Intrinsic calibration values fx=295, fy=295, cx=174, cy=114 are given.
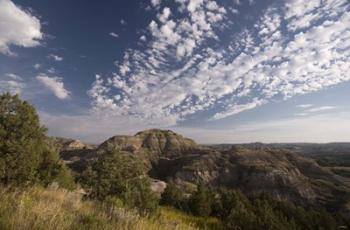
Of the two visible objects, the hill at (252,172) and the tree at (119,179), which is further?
the hill at (252,172)

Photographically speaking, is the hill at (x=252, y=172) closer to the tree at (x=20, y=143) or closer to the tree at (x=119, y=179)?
the tree at (x=119, y=179)

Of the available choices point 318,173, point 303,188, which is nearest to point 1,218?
point 303,188

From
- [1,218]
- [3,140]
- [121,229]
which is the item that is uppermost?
[3,140]

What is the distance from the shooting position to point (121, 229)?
4.79 m

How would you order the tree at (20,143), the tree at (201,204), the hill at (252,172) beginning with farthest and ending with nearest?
1. the hill at (252,172)
2. the tree at (201,204)
3. the tree at (20,143)

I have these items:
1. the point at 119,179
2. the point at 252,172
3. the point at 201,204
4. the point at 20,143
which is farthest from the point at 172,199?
the point at 252,172

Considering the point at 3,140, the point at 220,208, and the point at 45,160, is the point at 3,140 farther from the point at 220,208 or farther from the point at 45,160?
the point at 220,208

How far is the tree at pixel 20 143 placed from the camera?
11617mm

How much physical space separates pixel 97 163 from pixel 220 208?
816 centimetres

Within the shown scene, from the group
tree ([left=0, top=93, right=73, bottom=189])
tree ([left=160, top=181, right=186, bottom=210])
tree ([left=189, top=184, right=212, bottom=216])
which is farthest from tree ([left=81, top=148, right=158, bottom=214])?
tree ([left=160, top=181, right=186, bottom=210])

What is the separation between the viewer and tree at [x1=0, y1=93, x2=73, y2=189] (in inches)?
457

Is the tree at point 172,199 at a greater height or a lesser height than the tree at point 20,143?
lesser

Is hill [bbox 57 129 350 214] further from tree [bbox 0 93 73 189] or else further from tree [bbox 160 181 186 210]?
tree [bbox 0 93 73 189]

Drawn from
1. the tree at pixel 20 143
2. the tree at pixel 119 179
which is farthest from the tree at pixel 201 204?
the tree at pixel 20 143
